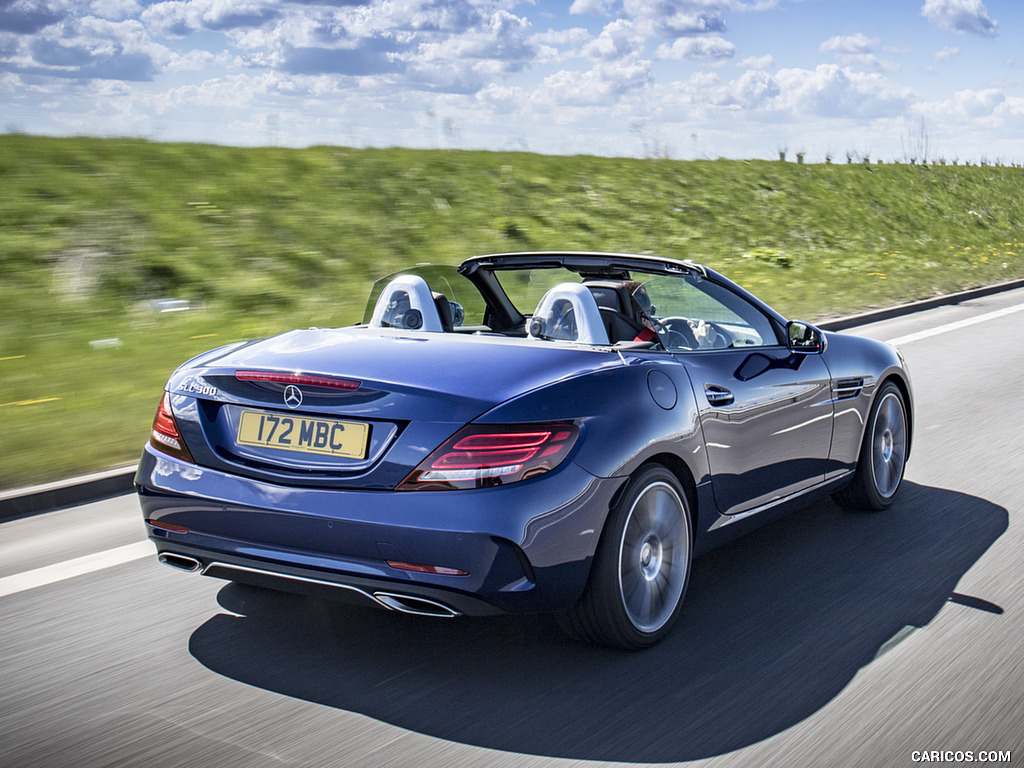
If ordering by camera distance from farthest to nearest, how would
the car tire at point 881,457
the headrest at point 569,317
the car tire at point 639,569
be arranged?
1. the car tire at point 881,457
2. the headrest at point 569,317
3. the car tire at point 639,569

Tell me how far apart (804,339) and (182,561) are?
306cm

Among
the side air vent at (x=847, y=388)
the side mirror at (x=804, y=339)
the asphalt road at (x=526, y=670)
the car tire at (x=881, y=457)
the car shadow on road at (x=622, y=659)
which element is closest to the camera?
the asphalt road at (x=526, y=670)

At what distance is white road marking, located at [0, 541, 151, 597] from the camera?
474 centimetres

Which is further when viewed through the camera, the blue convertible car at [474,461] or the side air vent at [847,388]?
the side air vent at [847,388]

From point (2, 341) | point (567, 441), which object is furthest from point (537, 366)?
point (2, 341)

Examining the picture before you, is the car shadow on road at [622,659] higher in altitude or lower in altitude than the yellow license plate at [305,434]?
lower

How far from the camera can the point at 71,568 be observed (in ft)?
16.2

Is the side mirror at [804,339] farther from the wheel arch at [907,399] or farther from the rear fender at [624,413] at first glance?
the rear fender at [624,413]

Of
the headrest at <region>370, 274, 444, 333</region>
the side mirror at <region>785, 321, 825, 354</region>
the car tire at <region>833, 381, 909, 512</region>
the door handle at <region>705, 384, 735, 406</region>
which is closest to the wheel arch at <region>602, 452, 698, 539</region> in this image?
the door handle at <region>705, 384, 735, 406</region>

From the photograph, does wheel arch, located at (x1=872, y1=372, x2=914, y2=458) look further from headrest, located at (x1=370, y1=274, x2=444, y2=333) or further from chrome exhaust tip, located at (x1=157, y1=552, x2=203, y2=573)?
chrome exhaust tip, located at (x1=157, y1=552, x2=203, y2=573)

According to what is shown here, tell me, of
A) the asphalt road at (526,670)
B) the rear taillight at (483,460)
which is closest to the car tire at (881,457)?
the asphalt road at (526,670)

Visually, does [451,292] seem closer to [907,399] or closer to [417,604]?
[417,604]

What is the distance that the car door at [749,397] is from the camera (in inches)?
174

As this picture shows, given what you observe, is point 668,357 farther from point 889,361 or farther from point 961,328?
point 961,328
